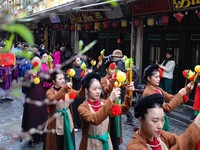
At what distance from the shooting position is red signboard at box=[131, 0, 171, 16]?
924 cm

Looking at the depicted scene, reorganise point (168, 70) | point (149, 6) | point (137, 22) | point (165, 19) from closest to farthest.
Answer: point (168, 70)
point (165, 19)
point (149, 6)
point (137, 22)

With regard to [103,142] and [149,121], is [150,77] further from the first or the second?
[149,121]

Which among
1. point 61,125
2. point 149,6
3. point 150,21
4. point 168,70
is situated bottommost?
point 61,125

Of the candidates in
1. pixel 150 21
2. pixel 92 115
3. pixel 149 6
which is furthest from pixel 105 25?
pixel 92 115

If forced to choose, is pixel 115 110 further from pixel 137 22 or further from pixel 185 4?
pixel 137 22

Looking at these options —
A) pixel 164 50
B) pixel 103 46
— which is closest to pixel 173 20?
pixel 164 50

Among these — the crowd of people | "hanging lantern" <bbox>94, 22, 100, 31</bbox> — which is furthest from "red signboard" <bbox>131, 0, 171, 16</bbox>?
the crowd of people

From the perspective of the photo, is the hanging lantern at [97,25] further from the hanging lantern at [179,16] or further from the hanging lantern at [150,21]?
the hanging lantern at [179,16]

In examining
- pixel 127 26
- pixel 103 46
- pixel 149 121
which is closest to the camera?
pixel 149 121

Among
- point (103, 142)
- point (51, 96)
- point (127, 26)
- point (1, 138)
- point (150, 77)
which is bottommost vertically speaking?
point (1, 138)

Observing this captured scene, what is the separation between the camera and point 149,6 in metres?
10.0

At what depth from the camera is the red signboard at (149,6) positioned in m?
9.24

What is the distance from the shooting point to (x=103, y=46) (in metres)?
14.7

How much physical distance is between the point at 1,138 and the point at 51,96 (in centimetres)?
221
